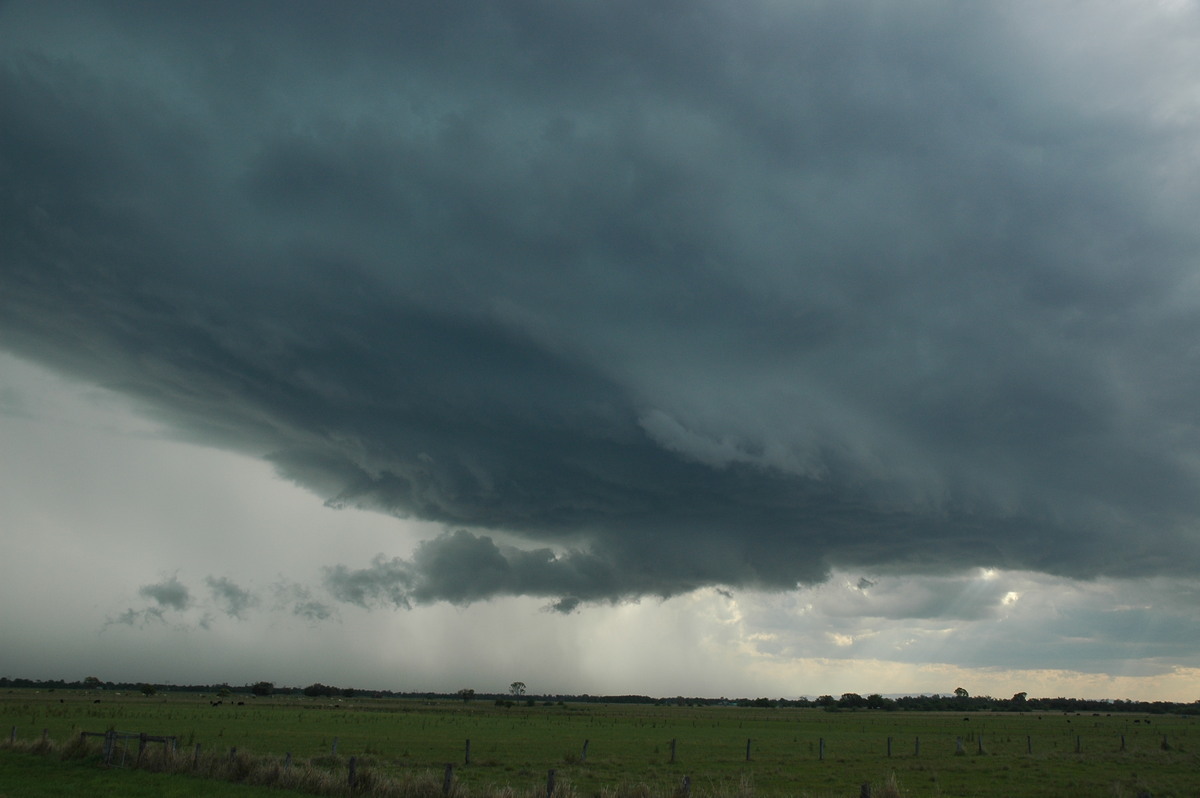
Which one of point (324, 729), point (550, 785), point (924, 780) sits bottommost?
point (324, 729)

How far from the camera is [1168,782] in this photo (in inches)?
1432

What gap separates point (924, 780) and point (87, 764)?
1619 inches

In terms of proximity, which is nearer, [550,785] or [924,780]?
[550,785]

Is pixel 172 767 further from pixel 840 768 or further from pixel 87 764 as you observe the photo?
pixel 840 768

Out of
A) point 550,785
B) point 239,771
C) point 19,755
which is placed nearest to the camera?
point 550,785

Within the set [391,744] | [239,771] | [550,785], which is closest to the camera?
[550,785]

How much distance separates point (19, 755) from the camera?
34469mm

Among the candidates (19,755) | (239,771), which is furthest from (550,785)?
(19,755)

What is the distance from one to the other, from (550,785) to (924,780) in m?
26.2

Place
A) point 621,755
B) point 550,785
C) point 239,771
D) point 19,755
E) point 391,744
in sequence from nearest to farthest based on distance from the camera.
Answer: point 550,785 < point 239,771 < point 19,755 < point 621,755 < point 391,744

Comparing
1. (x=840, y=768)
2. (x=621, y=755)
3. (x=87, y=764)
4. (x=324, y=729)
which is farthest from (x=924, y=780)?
(x=324, y=729)

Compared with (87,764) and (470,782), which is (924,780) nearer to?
(470,782)

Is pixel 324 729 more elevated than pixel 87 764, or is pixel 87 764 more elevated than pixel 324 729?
pixel 87 764

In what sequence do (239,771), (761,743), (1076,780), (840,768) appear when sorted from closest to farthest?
1. (239,771)
2. (1076,780)
3. (840,768)
4. (761,743)
